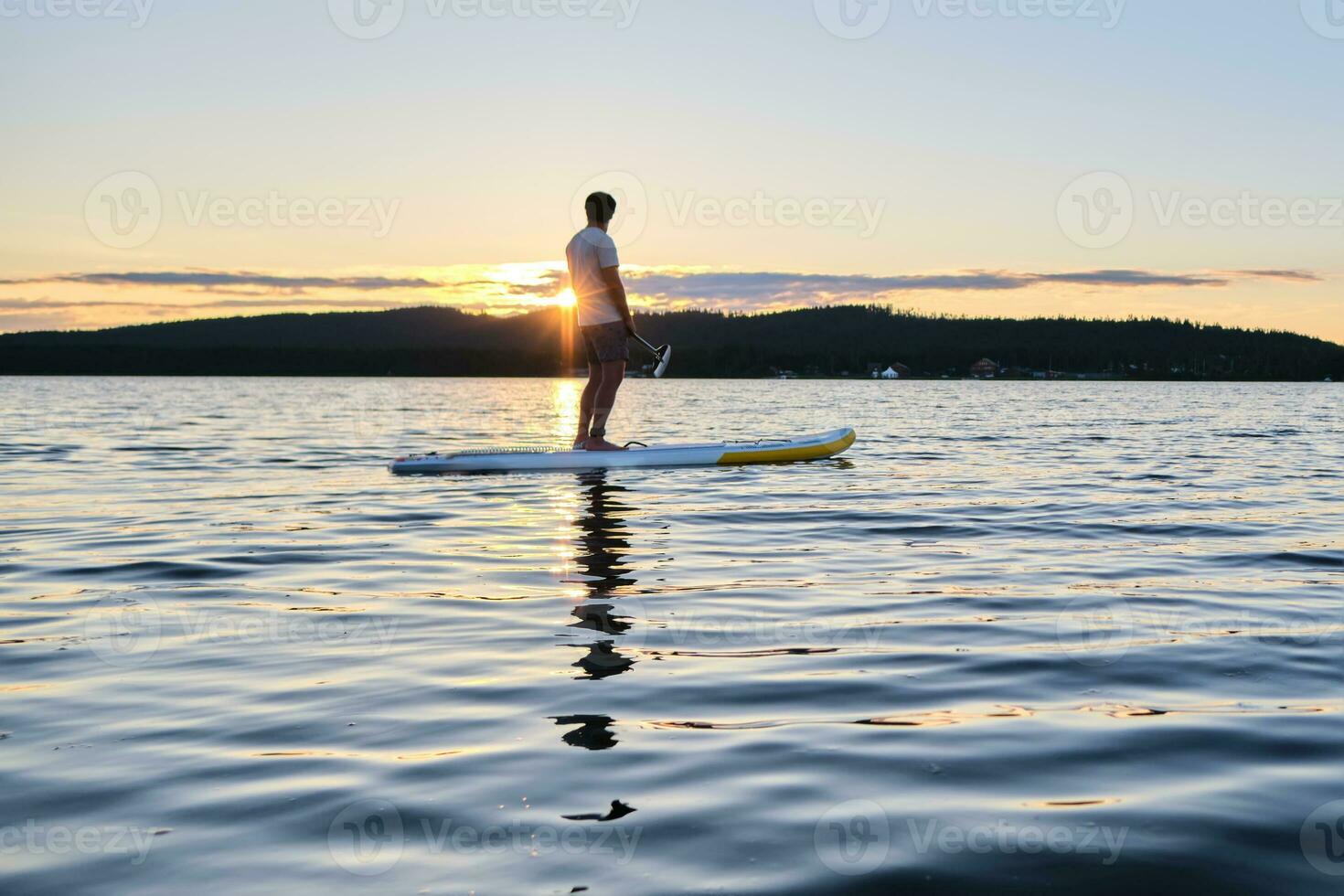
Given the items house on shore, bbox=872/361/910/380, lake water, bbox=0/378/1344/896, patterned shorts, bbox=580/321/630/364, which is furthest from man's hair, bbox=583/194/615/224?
house on shore, bbox=872/361/910/380

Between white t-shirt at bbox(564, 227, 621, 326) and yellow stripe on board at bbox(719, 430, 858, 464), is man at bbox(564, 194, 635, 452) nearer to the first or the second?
white t-shirt at bbox(564, 227, 621, 326)

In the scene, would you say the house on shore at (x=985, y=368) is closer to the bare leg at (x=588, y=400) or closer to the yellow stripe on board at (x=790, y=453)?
the yellow stripe on board at (x=790, y=453)

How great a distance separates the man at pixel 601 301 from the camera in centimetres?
1271

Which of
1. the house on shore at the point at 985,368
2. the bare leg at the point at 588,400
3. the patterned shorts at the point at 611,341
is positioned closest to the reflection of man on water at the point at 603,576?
the bare leg at the point at 588,400

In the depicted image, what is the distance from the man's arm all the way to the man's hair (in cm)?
59

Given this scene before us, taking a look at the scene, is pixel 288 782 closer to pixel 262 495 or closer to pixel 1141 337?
pixel 262 495

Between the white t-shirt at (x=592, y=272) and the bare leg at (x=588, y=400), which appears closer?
the white t-shirt at (x=592, y=272)

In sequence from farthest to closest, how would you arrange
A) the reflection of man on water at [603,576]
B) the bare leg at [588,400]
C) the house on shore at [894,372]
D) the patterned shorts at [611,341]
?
the house on shore at [894,372]
the bare leg at [588,400]
the patterned shorts at [611,341]
the reflection of man on water at [603,576]

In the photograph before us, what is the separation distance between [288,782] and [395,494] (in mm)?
8656

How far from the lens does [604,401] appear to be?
13133 mm

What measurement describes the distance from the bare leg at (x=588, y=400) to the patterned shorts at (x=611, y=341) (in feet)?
0.56

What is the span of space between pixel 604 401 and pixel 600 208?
2264mm

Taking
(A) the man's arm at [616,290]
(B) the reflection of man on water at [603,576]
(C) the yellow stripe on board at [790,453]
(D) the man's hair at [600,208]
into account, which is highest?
(D) the man's hair at [600,208]

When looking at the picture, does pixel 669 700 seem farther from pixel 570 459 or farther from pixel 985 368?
pixel 985 368
